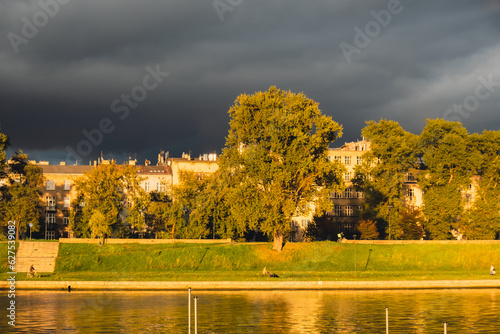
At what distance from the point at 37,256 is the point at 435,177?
2348 inches

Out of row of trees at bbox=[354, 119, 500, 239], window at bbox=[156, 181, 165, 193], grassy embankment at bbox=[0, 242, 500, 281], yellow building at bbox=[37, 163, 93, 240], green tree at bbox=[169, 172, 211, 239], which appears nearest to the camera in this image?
Answer: grassy embankment at bbox=[0, 242, 500, 281]

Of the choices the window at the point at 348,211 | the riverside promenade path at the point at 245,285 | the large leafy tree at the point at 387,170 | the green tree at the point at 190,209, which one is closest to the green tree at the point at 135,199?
the green tree at the point at 190,209

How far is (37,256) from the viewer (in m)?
81.4

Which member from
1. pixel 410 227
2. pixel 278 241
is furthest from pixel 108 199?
pixel 410 227

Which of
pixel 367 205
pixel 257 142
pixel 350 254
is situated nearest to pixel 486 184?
pixel 367 205

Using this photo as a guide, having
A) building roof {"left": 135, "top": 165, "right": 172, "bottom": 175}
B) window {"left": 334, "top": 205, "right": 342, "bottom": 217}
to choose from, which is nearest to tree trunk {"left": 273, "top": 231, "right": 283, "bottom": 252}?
window {"left": 334, "top": 205, "right": 342, "bottom": 217}

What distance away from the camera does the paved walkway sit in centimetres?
7788

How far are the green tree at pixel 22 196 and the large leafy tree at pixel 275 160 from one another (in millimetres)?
33695

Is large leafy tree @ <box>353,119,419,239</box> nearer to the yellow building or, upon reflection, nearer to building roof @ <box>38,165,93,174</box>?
the yellow building

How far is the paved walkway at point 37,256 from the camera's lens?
77.9 meters

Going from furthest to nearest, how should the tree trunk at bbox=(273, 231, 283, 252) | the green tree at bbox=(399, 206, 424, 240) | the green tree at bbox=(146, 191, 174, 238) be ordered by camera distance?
the green tree at bbox=(399, 206, 424, 240) < the green tree at bbox=(146, 191, 174, 238) < the tree trunk at bbox=(273, 231, 283, 252)

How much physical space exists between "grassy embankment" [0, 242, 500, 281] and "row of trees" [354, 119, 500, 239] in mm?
11324

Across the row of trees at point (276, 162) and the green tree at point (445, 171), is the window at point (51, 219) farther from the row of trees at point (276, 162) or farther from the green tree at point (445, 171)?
the green tree at point (445, 171)

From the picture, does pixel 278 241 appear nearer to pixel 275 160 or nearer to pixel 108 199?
pixel 275 160
